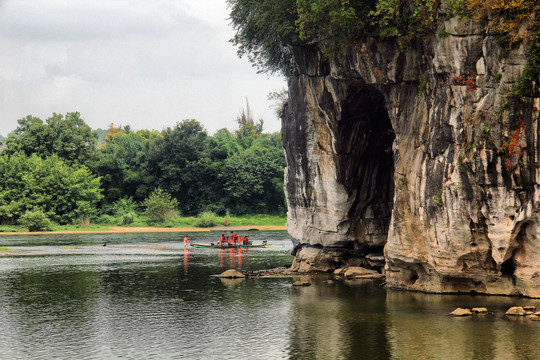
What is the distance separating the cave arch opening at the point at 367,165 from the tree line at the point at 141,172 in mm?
51679

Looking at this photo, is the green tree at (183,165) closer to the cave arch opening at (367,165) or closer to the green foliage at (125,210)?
the green foliage at (125,210)

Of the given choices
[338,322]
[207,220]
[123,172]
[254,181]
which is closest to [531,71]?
[338,322]

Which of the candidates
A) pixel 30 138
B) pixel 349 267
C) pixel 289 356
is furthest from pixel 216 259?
pixel 30 138

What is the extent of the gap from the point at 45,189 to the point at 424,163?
2531 inches

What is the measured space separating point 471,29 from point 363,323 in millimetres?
12552

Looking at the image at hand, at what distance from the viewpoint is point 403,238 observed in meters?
30.8

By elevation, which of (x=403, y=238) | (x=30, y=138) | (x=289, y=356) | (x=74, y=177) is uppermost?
(x=30, y=138)

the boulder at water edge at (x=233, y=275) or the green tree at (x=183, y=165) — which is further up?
the green tree at (x=183, y=165)

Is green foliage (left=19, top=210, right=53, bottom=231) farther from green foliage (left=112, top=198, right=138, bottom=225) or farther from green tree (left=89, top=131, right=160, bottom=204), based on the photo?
green tree (left=89, top=131, right=160, bottom=204)

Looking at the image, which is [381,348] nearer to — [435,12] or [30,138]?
[435,12]

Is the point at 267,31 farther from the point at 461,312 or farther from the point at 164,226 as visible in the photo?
the point at 164,226

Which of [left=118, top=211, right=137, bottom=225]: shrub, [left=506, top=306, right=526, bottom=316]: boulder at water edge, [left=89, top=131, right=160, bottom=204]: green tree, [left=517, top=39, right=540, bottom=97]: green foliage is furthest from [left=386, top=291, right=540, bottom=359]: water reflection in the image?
[left=89, top=131, right=160, bottom=204]: green tree

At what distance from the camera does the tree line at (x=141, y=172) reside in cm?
8462

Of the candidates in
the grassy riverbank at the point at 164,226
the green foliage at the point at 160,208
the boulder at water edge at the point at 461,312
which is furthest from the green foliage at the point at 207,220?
the boulder at water edge at the point at 461,312
